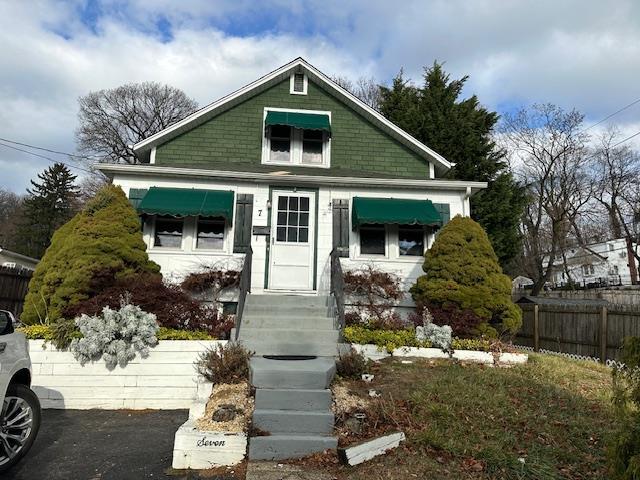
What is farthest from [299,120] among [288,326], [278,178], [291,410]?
[291,410]

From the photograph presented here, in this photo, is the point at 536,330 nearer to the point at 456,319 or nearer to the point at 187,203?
the point at 456,319

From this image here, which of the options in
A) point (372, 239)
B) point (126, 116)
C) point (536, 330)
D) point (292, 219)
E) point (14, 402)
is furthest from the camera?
point (126, 116)

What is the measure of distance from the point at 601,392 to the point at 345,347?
3.52 metres

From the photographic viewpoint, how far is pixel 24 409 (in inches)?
165

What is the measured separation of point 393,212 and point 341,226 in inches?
47.4

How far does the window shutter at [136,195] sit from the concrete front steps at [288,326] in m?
3.53

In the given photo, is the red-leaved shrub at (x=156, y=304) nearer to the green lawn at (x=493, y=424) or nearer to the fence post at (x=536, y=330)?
the green lawn at (x=493, y=424)

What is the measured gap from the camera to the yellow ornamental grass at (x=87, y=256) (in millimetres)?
7605

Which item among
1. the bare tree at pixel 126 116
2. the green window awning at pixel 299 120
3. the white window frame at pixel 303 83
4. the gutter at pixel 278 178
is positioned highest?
the bare tree at pixel 126 116

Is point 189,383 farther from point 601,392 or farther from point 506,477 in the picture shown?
point 601,392

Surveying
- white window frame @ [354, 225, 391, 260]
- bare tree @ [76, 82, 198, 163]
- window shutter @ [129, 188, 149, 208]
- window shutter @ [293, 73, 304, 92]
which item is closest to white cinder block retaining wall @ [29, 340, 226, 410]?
window shutter @ [129, 188, 149, 208]

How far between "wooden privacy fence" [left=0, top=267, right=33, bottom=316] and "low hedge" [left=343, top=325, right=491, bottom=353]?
996 centimetres

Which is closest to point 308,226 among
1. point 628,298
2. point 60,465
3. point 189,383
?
point 189,383

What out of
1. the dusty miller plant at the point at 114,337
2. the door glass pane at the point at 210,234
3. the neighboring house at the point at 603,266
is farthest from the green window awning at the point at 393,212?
the neighboring house at the point at 603,266
